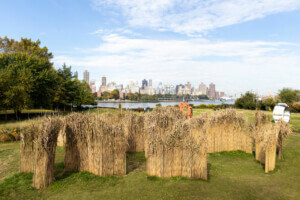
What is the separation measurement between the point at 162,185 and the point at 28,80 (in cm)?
2259

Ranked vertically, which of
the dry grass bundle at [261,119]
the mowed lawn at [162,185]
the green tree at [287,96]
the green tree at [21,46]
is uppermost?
the green tree at [21,46]

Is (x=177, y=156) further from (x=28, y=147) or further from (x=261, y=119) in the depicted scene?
(x=261, y=119)

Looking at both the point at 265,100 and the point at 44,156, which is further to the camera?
the point at 265,100

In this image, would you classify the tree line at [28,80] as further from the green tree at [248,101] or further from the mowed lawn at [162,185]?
the green tree at [248,101]

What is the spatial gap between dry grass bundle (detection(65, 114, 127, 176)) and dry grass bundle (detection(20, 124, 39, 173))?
3.47 feet

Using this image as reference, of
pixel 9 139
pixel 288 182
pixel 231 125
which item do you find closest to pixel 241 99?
pixel 231 125

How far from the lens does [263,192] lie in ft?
19.3

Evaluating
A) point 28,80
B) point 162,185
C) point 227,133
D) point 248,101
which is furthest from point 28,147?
point 248,101

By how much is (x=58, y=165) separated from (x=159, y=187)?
434 cm

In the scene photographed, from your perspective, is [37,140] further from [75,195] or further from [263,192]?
[263,192]

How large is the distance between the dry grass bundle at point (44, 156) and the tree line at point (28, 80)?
17552 mm

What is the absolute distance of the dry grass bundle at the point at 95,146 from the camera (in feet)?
22.0

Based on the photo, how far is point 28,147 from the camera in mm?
6660

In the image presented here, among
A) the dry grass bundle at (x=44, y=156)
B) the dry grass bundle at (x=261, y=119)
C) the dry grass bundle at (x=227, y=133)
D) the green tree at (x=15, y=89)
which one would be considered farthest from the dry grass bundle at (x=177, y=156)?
the green tree at (x=15, y=89)
